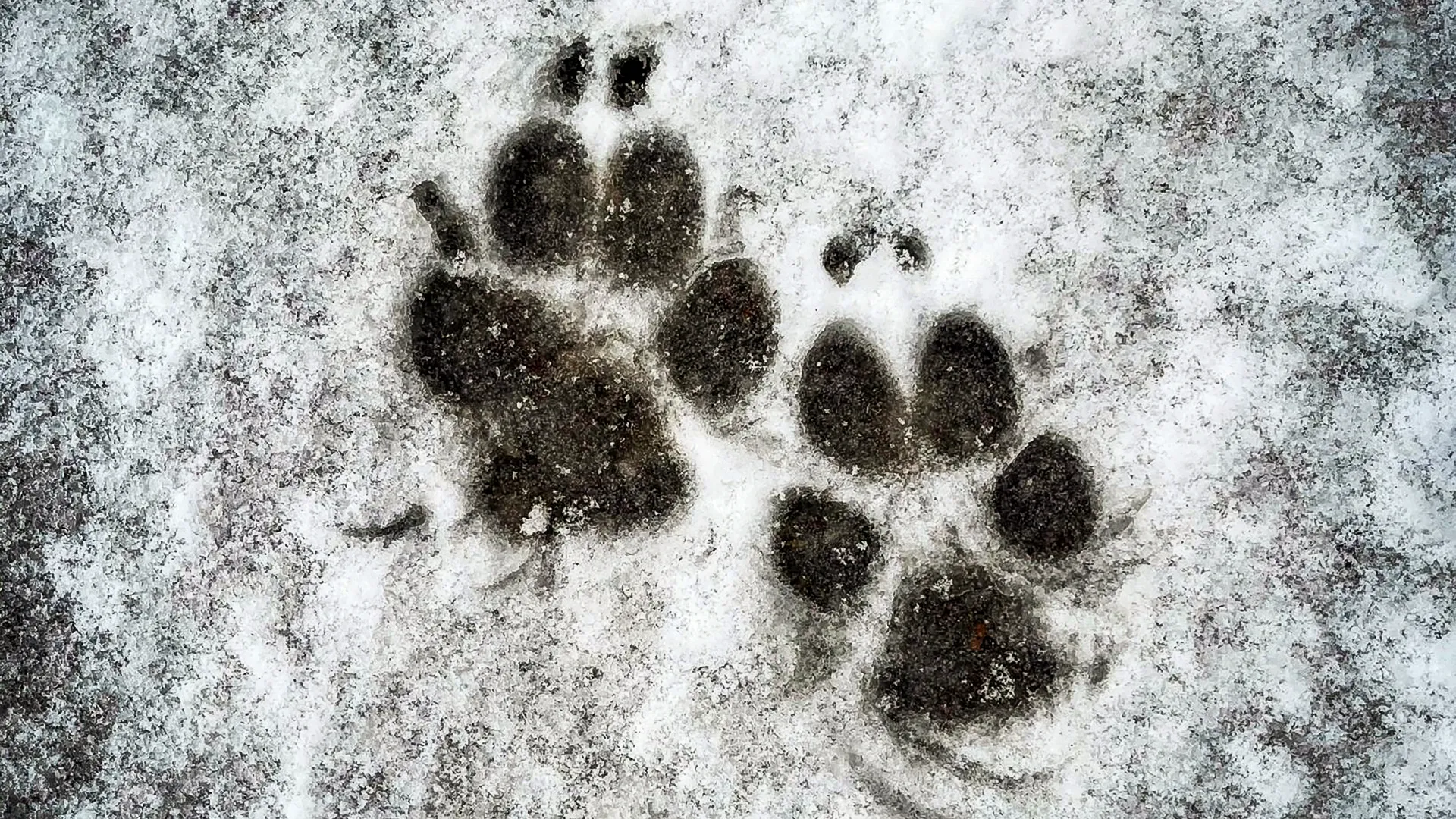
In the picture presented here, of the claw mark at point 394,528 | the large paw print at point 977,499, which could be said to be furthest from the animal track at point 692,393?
the claw mark at point 394,528

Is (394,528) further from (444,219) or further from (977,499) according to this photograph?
(977,499)

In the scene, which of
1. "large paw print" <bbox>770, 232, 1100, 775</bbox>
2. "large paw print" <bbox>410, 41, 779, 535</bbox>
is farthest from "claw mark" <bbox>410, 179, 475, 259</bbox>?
"large paw print" <bbox>770, 232, 1100, 775</bbox>

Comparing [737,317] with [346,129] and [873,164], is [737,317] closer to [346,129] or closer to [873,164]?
[873,164]

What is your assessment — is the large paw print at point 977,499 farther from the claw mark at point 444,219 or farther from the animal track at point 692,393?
the claw mark at point 444,219

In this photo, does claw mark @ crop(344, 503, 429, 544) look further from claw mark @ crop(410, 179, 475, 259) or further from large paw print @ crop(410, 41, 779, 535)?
claw mark @ crop(410, 179, 475, 259)

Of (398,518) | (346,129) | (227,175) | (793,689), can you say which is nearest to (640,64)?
(346,129)

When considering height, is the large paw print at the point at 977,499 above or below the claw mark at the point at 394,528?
above
